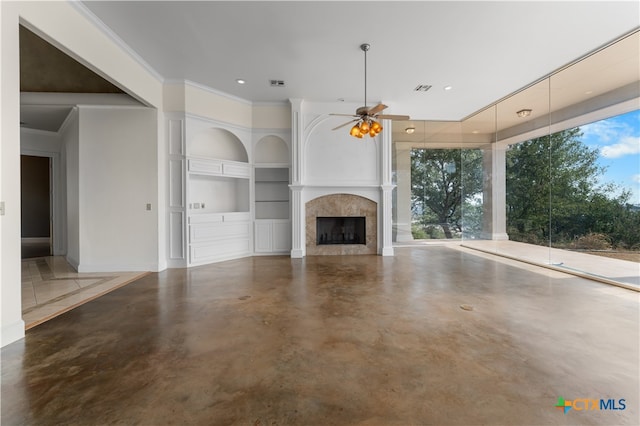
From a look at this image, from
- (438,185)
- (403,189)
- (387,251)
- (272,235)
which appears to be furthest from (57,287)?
(438,185)

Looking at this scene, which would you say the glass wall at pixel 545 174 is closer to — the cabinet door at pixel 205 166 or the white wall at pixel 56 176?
the cabinet door at pixel 205 166

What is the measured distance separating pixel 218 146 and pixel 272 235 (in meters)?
2.35

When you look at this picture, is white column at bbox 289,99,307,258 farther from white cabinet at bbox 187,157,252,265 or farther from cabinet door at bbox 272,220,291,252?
white cabinet at bbox 187,157,252,265

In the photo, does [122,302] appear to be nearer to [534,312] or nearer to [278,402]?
[278,402]

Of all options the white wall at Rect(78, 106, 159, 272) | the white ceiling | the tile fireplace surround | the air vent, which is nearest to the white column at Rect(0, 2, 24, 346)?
the white ceiling

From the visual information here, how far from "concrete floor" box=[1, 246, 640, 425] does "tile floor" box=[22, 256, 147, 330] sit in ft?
1.02

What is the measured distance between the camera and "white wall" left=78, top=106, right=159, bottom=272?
4727 mm

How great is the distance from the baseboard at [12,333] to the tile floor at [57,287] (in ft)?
0.85

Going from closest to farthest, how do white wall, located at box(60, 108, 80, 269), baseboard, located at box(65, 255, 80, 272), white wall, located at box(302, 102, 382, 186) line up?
white wall, located at box(60, 108, 80, 269), baseboard, located at box(65, 255, 80, 272), white wall, located at box(302, 102, 382, 186)

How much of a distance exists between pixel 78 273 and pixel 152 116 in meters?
3.06

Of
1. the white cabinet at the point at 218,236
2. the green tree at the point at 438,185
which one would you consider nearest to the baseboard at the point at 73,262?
the white cabinet at the point at 218,236

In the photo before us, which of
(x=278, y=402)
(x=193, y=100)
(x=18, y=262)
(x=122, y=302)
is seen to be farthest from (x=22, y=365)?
(x=193, y=100)

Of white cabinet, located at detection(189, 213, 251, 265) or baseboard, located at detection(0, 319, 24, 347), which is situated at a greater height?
white cabinet, located at detection(189, 213, 251, 265)

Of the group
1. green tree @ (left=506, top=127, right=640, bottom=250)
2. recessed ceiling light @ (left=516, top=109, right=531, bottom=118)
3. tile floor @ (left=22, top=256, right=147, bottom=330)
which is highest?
recessed ceiling light @ (left=516, top=109, right=531, bottom=118)
